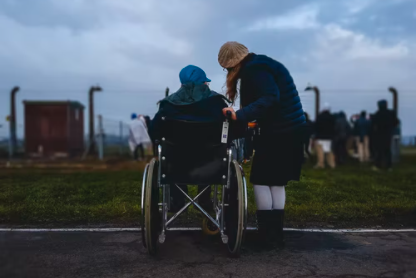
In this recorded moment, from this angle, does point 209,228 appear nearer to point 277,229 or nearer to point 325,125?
point 277,229

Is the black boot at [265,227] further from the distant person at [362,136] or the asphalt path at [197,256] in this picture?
the distant person at [362,136]

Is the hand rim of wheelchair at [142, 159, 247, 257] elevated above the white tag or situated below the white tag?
below

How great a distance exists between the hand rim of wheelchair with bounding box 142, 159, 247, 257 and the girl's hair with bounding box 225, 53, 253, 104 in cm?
68

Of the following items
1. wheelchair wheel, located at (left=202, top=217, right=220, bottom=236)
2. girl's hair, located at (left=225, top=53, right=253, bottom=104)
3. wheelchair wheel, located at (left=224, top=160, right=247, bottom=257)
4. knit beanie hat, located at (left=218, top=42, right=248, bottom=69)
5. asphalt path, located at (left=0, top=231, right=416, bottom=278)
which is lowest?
asphalt path, located at (left=0, top=231, right=416, bottom=278)

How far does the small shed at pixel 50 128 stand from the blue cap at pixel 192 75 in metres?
15.6

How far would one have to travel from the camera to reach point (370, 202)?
6.27m

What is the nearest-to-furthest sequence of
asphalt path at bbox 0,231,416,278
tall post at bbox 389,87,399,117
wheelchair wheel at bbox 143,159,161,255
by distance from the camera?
asphalt path at bbox 0,231,416,278 → wheelchair wheel at bbox 143,159,161,255 → tall post at bbox 389,87,399,117

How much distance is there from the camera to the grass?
5.38 meters

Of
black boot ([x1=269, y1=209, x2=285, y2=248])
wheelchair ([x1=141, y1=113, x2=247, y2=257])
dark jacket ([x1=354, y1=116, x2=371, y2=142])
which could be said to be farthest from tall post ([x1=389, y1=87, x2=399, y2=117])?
wheelchair ([x1=141, y1=113, x2=247, y2=257])

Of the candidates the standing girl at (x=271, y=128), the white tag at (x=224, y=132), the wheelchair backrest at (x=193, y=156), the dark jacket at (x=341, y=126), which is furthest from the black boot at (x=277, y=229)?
the dark jacket at (x=341, y=126)

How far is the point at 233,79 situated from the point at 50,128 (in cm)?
1615

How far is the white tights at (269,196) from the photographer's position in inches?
166

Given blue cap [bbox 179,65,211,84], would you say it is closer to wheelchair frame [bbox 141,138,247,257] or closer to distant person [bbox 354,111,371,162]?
wheelchair frame [bbox 141,138,247,257]

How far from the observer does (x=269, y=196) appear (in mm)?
4242
